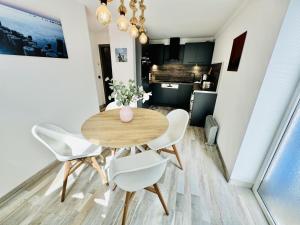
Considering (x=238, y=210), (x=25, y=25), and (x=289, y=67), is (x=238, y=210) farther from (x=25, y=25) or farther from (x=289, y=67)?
(x=25, y=25)

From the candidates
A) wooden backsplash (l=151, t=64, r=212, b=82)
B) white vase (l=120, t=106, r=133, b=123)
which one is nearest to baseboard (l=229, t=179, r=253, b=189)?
white vase (l=120, t=106, r=133, b=123)

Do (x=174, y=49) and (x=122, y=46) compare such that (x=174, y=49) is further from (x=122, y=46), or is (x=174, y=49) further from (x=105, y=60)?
(x=105, y=60)

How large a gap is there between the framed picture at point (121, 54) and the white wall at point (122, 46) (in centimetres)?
7

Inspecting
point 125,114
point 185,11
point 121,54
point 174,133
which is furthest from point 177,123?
point 121,54

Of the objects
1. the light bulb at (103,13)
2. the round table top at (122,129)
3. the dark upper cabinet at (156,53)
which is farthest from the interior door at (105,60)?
the light bulb at (103,13)

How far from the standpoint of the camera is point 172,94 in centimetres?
452

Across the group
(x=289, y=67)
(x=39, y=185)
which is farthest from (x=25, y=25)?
(x=289, y=67)

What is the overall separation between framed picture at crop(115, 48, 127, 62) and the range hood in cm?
196

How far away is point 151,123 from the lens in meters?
1.57

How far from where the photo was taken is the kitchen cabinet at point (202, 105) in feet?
9.94

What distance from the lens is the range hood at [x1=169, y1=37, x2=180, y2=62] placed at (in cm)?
429

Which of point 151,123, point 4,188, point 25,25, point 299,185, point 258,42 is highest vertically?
point 25,25

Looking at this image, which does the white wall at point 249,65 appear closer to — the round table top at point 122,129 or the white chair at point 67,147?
the round table top at point 122,129

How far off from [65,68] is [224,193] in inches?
113
